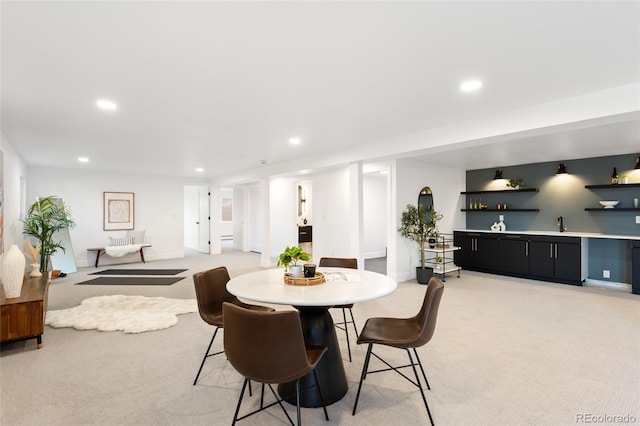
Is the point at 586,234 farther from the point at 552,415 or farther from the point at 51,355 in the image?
the point at 51,355

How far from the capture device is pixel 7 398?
229cm

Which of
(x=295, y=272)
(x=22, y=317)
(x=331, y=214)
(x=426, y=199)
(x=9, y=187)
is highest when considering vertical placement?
(x=9, y=187)

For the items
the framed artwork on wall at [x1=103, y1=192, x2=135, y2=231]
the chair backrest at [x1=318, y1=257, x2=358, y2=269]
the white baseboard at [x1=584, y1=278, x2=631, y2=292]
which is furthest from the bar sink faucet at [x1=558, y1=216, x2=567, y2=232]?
the framed artwork on wall at [x1=103, y1=192, x2=135, y2=231]

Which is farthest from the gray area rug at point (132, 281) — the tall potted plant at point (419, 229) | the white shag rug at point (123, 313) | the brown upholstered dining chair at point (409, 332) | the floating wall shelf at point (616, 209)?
the floating wall shelf at point (616, 209)

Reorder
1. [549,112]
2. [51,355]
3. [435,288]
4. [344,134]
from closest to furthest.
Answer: [435,288]
[51,355]
[549,112]
[344,134]

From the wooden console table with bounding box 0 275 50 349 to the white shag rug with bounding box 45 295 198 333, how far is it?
60 centimetres

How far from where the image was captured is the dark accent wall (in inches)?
221

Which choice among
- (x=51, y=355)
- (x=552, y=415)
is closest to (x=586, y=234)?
(x=552, y=415)

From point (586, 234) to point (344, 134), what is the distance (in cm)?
476

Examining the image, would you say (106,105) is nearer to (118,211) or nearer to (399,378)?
(399,378)

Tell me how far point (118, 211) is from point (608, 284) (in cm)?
1073

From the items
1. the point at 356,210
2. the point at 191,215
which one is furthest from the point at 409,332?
the point at 191,215

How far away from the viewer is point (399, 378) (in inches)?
100.0

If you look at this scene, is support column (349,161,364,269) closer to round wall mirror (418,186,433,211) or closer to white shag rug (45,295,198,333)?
round wall mirror (418,186,433,211)
